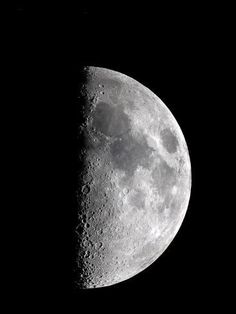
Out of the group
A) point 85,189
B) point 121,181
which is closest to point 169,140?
point 121,181

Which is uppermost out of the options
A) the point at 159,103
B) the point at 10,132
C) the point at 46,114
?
the point at 159,103

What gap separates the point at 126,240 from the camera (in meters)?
3.23

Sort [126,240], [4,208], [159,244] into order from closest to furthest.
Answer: [4,208], [126,240], [159,244]

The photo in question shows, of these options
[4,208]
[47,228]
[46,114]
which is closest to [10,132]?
[46,114]

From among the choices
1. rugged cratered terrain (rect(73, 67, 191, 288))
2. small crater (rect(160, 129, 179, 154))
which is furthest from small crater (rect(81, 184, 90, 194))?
small crater (rect(160, 129, 179, 154))

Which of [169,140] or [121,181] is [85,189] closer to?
[121,181]

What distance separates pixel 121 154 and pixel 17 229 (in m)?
0.94

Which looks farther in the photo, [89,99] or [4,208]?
[89,99]

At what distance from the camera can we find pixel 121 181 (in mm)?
3104

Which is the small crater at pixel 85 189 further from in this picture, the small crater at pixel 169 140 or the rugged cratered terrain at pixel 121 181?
the small crater at pixel 169 140

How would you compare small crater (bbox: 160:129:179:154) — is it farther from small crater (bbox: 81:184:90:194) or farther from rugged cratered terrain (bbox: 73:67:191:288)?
small crater (bbox: 81:184:90:194)

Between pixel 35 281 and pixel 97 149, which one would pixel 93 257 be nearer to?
pixel 35 281

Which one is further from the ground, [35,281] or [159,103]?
[159,103]

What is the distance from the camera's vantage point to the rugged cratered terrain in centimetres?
309
